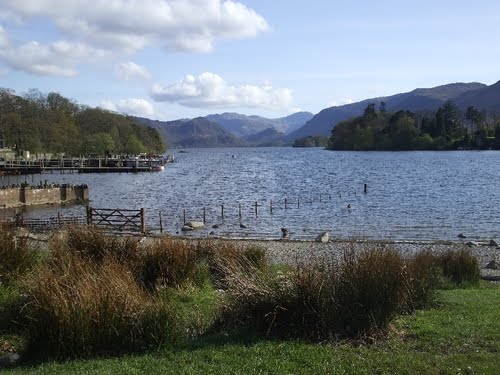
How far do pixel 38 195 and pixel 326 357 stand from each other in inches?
2218

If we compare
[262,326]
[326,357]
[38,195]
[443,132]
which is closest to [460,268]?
[262,326]

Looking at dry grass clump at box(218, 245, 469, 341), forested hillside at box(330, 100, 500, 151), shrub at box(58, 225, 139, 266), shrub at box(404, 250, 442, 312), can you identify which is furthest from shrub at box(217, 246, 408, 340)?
forested hillside at box(330, 100, 500, 151)

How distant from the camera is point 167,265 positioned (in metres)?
13.2

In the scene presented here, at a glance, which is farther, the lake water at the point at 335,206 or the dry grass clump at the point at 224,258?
the lake water at the point at 335,206

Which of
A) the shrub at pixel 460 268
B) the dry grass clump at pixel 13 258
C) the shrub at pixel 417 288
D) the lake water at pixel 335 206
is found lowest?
the lake water at pixel 335 206

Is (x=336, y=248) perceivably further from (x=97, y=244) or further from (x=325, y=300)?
(x=325, y=300)

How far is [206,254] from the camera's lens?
16578 mm

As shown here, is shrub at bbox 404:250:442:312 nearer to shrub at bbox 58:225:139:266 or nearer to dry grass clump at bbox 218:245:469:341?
dry grass clump at bbox 218:245:469:341

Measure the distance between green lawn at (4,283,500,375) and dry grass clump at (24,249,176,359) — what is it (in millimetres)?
437

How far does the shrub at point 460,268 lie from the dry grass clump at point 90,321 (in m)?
12.6

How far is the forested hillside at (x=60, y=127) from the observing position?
11538 cm

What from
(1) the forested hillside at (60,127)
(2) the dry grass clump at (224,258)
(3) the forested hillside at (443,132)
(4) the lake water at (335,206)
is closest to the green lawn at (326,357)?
(2) the dry grass clump at (224,258)

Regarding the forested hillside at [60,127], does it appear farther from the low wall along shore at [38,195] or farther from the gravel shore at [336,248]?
the gravel shore at [336,248]

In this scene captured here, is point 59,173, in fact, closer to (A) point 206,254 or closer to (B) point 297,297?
(A) point 206,254
